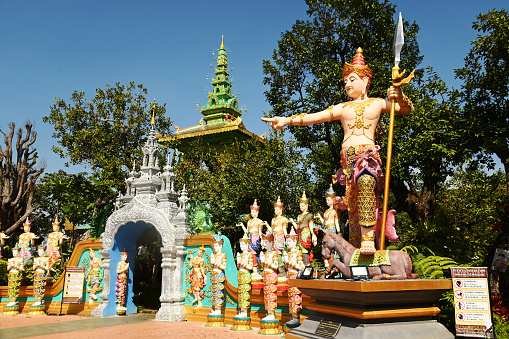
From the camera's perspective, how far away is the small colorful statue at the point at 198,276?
10.3 m

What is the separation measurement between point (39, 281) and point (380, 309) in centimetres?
1172

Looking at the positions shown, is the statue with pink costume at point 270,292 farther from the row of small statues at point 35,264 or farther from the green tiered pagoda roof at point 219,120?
the green tiered pagoda roof at point 219,120

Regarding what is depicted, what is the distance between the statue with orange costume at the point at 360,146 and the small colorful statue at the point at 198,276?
506 cm

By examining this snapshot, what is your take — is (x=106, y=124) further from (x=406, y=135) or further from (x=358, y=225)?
(x=358, y=225)

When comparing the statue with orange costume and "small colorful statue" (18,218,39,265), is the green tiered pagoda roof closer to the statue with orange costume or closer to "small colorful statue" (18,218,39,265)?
"small colorful statue" (18,218,39,265)

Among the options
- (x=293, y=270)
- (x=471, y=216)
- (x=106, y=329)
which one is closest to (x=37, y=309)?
(x=106, y=329)

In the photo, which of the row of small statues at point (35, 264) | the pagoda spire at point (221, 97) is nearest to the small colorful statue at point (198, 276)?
the row of small statues at point (35, 264)

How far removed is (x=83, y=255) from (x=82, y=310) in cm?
161

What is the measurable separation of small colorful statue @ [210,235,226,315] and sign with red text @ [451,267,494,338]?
18.2 feet

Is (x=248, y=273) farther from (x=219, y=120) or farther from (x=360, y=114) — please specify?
(x=219, y=120)

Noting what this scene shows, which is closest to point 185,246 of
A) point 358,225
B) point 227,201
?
point 227,201

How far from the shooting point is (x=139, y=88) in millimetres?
17859

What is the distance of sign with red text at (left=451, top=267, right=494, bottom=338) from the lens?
4895mm

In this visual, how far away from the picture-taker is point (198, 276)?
34.0ft
